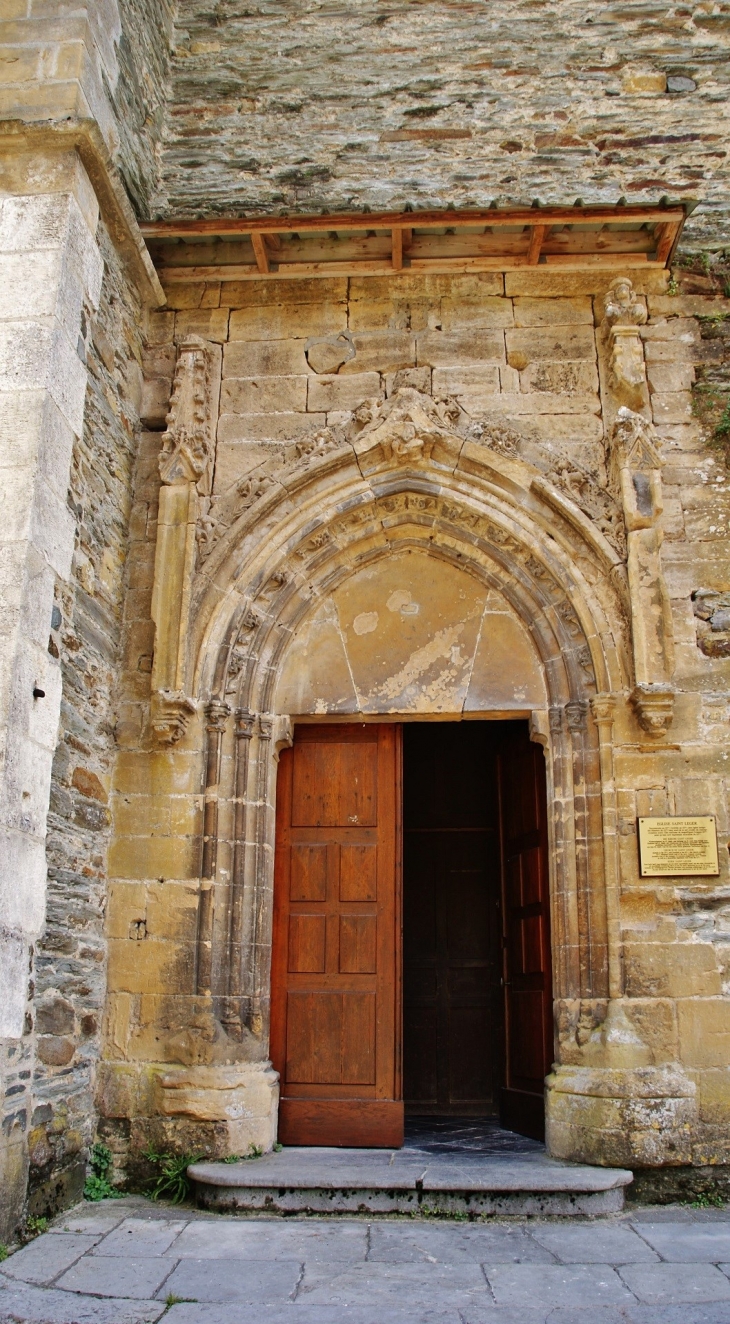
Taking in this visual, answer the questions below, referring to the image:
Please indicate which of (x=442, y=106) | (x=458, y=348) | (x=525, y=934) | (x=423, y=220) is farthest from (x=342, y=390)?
(x=525, y=934)

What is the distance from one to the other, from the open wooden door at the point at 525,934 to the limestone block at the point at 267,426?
220 centimetres

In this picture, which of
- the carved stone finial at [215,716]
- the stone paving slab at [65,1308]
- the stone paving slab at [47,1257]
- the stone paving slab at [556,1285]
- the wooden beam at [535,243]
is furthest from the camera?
the wooden beam at [535,243]

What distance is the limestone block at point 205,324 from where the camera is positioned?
6223 mm

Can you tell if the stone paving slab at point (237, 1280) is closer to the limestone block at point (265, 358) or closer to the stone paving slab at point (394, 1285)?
the stone paving slab at point (394, 1285)

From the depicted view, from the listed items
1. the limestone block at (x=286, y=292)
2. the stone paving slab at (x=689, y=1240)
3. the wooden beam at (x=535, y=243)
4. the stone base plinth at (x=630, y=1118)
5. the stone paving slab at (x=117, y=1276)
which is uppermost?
the wooden beam at (x=535, y=243)

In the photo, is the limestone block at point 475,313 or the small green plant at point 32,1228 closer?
the small green plant at point 32,1228

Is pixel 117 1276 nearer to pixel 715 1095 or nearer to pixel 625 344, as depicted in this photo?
pixel 715 1095

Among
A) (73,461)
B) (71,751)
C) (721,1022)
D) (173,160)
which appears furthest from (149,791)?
(173,160)

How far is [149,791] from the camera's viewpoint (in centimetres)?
542

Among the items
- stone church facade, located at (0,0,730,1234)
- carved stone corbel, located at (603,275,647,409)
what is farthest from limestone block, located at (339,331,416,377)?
carved stone corbel, located at (603,275,647,409)

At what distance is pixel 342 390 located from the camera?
19.9ft

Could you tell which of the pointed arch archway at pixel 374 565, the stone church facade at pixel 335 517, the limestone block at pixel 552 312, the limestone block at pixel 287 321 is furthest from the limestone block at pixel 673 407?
the limestone block at pixel 287 321

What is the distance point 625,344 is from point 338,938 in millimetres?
3639

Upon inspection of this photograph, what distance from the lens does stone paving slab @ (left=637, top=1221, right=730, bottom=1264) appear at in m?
3.99
